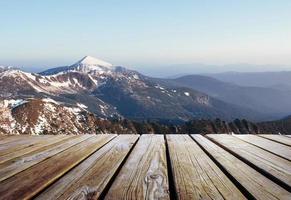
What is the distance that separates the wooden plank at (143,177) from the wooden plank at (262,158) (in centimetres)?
120

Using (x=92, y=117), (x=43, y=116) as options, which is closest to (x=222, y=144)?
(x=43, y=116)

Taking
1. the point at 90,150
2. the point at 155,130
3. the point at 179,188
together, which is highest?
the point at 179,188

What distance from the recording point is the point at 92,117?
529 feet

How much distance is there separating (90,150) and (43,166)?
54.9 inches

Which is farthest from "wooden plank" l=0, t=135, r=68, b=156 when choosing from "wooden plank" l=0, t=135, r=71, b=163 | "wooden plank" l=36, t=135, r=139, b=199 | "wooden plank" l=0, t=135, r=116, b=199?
"wooden plank" l=36, t=135, r=139, b=199

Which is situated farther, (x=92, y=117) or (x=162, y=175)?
(x=92, y=117)

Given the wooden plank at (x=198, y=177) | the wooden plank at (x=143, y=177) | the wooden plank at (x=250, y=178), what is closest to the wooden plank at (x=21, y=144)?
the wooden plank at (x=143, y=177)

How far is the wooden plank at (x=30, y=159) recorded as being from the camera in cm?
501

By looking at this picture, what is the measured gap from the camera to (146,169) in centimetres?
496

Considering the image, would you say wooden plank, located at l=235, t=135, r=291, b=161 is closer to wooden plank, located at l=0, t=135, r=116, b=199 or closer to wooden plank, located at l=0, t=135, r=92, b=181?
wooden plank, located at l=0, t=135, r=116, b=199

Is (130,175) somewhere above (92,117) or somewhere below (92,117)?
above

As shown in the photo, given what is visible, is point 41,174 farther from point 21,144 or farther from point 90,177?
point 21,144

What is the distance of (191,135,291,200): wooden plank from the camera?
3.88 metres

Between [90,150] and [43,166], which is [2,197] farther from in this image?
[90,150]
